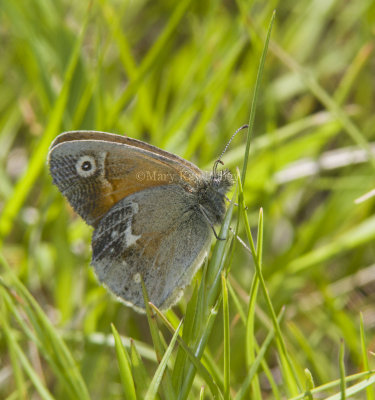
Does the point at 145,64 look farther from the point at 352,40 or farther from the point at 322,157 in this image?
the point at 352,40

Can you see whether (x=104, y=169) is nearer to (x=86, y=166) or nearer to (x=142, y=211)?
(x=86, y=166)

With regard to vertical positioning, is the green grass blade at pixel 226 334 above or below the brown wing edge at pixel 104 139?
below

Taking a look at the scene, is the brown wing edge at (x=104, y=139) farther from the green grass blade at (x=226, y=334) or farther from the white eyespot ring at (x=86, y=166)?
the green grass blade at (x=226, y=334)

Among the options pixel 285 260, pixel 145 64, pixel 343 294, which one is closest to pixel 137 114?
pixel 145 64

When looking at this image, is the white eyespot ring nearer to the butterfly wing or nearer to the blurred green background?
the butterfly wing

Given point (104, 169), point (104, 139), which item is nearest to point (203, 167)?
point (104, 169)

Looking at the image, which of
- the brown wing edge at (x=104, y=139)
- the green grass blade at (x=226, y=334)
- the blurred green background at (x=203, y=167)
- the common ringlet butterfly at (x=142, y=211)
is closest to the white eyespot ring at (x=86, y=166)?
the common ringlet butterfly at (x=142, y=211)
